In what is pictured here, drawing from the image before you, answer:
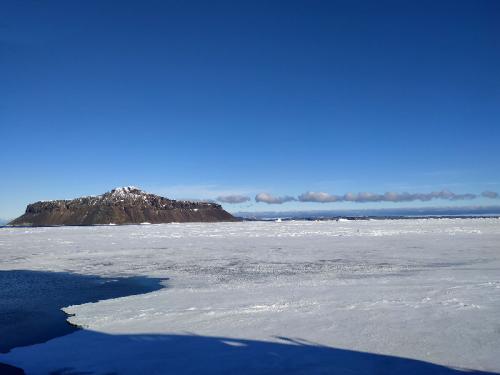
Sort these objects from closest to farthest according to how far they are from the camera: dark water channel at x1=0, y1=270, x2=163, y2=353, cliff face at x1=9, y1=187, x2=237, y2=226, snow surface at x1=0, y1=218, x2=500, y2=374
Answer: snow surface at x1=0, y1=218, x2=500, y2=374 < dark water channel at x1=0, y1=270, x2=163, y2=353 < cliff face at x1=9, y1=187, x2=237, y2=226

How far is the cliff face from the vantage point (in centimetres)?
15050

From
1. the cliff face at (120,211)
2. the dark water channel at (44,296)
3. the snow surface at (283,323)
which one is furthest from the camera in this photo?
the cliff face at (120,211)

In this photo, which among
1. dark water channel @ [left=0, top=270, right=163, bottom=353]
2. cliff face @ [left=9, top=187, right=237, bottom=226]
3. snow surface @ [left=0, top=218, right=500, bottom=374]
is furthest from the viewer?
cliff face @ [left=9, top=187, right=237, bottom=226]

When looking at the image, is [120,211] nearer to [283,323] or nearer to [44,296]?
[44,296]

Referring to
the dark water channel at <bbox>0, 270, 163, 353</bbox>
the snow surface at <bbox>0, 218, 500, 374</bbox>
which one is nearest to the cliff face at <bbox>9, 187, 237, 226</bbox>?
the dark water channel at <bbox>0, 270, 163, 353</bbox>

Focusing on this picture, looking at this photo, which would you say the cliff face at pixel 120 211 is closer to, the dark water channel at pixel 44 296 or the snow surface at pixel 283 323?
the dark water channel at pixel 44 296

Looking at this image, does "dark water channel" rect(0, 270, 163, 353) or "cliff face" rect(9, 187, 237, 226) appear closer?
"dark water channel" rect(0, 270, 163, 353)

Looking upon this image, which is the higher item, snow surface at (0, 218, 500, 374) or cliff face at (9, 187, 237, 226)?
cliff face at (9, 187, 237, 226)

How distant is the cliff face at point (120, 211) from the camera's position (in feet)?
494

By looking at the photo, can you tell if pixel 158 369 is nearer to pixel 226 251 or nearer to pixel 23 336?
pixel 23 336

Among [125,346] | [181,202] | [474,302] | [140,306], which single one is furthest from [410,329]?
[181,202]

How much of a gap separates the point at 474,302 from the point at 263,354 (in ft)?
18.2

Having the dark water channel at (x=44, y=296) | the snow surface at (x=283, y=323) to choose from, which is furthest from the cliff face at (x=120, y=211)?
the snow surface at (x=283, y=323)

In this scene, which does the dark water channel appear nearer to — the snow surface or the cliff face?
the snow surface
